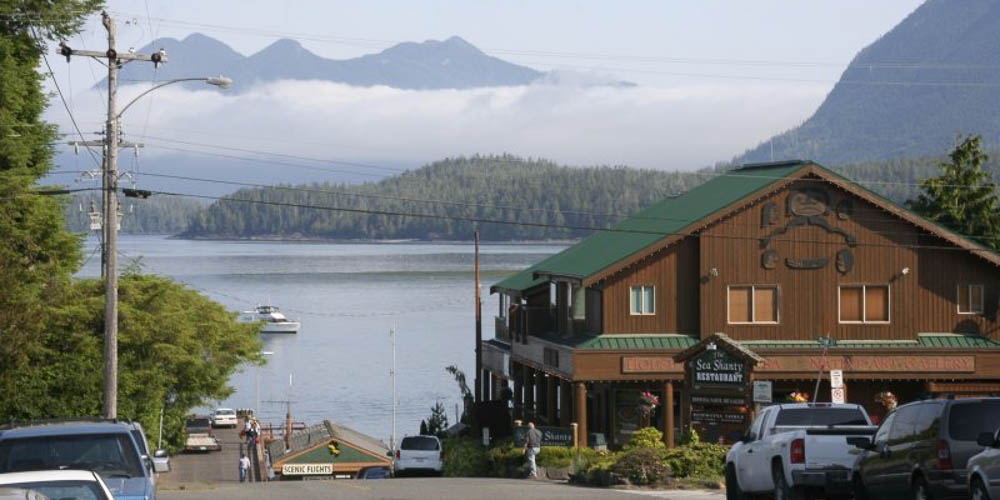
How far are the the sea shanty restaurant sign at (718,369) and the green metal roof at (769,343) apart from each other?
7871mm

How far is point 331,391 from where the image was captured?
117 metres

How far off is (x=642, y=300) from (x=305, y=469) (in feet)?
70.9

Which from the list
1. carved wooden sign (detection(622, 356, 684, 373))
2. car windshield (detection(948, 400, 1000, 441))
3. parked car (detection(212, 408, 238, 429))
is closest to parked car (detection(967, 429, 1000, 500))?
car windshield (detection(948, 400, 1000, 441))

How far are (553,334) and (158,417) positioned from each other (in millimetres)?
14890

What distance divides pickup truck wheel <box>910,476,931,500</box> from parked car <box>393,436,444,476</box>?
33.4 meters

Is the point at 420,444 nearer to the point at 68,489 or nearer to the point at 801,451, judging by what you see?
the point at 801,451


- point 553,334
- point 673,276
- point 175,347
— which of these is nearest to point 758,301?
point 673,276

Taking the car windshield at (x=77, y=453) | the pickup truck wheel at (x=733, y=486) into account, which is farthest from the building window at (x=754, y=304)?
the car windshield at (x=77, y=453)

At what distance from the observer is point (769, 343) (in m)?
51.9

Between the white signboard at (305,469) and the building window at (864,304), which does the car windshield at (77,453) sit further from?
the white signboard at (305,469)

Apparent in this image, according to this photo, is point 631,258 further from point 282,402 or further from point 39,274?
point 282,402

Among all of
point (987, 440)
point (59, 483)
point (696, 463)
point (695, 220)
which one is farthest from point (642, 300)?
point (59, 483)

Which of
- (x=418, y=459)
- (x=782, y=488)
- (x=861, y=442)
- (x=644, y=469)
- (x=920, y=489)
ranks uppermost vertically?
(x=861, y=442)

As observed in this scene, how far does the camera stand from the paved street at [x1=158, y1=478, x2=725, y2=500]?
103ft
